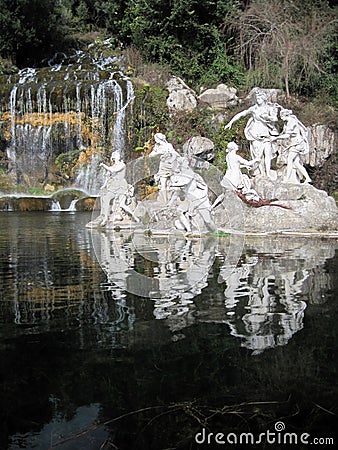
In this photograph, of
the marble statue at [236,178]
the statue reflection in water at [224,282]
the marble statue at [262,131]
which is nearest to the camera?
the statue reflection in water at [224,282]

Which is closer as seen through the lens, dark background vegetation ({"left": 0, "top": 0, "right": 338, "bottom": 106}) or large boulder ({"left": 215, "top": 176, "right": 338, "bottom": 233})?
large boulder ({"left": 215, "top": 176, "right": 338, "bottom": 233})

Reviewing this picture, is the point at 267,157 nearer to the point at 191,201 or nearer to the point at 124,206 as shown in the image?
the point at 191,201

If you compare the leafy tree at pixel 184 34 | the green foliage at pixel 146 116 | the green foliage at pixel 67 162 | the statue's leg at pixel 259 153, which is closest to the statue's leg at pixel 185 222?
the statue's leg at pixel 259 153

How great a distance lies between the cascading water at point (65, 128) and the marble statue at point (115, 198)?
1110cm

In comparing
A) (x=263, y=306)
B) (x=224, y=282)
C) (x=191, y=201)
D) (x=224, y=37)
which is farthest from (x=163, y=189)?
(x=224, y=37)

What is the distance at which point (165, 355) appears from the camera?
3770mm

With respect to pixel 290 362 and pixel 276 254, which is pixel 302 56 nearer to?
pixel 276 254

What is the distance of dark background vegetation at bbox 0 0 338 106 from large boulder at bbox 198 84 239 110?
5.02 ft

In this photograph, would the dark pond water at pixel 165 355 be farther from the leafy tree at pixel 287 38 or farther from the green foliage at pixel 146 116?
the leafy tree at pixel 287 38

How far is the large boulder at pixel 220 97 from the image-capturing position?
2506cm

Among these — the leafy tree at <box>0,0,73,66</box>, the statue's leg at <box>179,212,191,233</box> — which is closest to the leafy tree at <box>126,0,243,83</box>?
the leafy tree at <box>0,0,73,66</box>

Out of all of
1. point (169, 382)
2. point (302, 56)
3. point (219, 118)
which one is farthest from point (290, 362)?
point (302, 56)

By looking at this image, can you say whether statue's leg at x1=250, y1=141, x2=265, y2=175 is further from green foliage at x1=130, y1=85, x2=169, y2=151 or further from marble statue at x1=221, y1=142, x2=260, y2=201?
green foliage at x1=130, y1=85, x2=169, y2=151

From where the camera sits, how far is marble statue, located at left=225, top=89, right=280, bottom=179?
14234 millimetres
